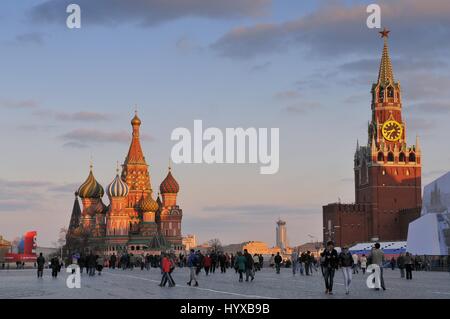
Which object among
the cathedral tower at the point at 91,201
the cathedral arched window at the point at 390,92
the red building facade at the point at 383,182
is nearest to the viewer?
the red building facade at the point at 383,182

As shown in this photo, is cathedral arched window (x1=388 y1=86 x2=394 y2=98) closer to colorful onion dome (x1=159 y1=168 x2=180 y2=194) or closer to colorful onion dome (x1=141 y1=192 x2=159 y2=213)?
colorful onion dome (x1=159 y1=168 x2=180 y2=194)

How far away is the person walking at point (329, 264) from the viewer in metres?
25.8

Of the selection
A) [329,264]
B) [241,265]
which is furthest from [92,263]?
[329,264]

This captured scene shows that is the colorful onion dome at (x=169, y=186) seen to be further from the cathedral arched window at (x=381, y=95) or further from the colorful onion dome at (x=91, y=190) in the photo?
the cathedral arched window at (x=381, y=95)

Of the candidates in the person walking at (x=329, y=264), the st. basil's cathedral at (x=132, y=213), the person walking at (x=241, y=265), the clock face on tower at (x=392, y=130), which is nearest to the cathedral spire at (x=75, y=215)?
the st. basil's cathedral at (x=132, y=213)

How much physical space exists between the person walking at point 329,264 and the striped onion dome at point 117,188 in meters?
136

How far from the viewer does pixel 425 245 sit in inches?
3147

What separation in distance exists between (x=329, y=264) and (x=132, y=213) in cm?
14049

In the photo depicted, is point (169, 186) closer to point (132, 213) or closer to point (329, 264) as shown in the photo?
point (132, 213)

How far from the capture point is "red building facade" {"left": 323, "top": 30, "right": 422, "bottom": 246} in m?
157

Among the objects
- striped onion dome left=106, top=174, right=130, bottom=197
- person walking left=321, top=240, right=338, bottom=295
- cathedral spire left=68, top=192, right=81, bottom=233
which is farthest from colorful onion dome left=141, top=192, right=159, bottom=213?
person walking left=321, top=240, right=338, bottom=295

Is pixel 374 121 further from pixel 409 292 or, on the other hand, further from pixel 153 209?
pixel 409 292
